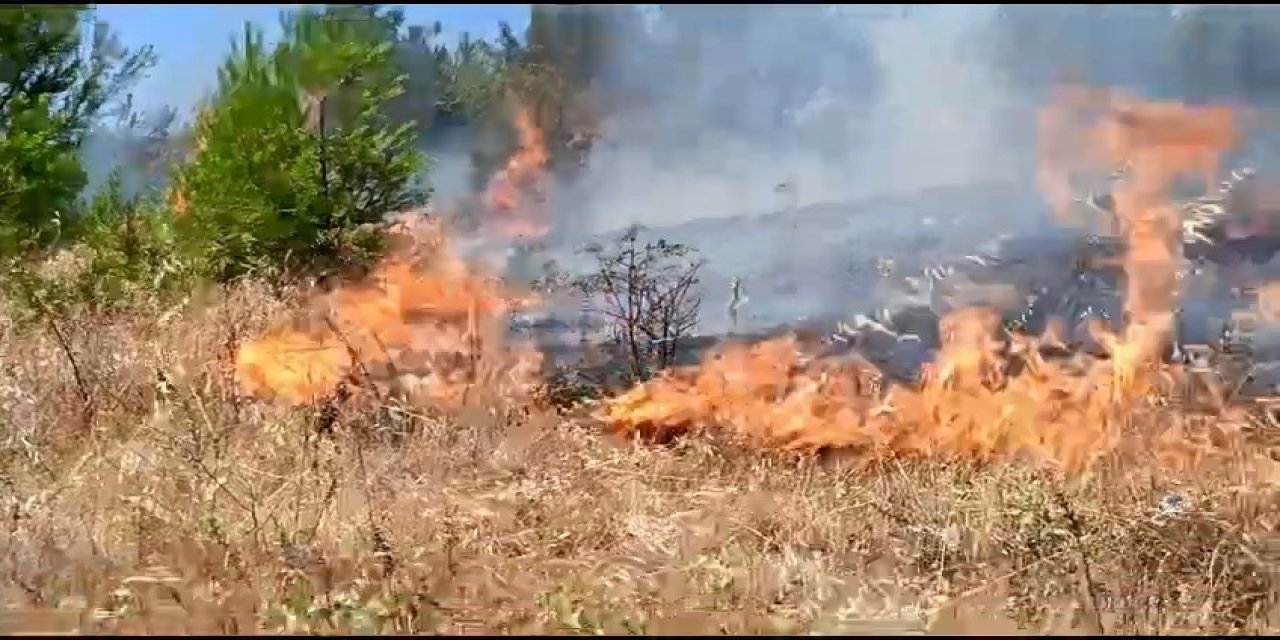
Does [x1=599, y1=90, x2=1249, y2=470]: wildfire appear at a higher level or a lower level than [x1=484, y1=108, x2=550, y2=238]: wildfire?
lower

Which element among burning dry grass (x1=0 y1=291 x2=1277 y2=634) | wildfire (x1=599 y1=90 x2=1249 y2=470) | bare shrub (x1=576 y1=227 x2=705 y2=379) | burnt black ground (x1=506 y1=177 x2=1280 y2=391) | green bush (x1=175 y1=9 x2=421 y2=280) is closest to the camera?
burning dry grass (x1=0 y1=291 x2=1277 y2=634)

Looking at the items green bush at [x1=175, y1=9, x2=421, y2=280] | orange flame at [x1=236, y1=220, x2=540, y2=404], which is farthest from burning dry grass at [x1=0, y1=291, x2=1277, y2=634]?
green bush at [x1=175, y1=9, x2=421, y2=280]

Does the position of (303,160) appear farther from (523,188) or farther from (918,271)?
(918,271)

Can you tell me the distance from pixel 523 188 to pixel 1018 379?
3262mm

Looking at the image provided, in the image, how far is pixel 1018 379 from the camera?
5.77m

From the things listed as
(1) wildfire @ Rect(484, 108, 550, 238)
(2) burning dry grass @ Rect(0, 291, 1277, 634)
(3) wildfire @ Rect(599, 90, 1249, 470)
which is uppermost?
(1) wildfire @ Rect(484, 108, 550, 238)

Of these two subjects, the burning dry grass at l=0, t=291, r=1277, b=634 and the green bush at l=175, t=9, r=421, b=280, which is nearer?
the burning dry grass at l=0, t=291, r=1277, b=634

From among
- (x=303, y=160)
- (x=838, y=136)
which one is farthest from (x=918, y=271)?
(x=303, y=160)

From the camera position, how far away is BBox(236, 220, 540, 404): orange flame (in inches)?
248

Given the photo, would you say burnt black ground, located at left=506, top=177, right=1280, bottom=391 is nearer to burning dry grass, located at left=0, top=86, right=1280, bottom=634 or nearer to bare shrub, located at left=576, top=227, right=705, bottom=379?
bare shrub, located at left=576, top=227, right=705, bottom=379

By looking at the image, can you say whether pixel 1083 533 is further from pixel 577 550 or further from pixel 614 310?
pixel 614 310

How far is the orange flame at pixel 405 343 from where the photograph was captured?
248 inches

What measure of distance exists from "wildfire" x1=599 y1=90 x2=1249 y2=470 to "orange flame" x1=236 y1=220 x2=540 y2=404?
0.85 metres

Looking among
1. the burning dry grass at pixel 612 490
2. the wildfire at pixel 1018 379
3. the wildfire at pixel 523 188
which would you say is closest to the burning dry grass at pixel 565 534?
the burning dry grass at pixel 612 490
